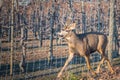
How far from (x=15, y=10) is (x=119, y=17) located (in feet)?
24.2

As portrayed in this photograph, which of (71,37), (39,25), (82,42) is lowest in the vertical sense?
(82,42)

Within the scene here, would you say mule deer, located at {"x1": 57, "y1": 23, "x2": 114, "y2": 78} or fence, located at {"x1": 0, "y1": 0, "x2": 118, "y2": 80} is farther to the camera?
fence, located at {"x1": 0, "y1": 0, "x2": 118, "y2": 80}

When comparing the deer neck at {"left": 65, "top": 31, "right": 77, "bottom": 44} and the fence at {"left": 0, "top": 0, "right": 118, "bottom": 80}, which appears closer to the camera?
the deer neck at {"left": 65, "top": 31, "right": 77, "bottom": 44}

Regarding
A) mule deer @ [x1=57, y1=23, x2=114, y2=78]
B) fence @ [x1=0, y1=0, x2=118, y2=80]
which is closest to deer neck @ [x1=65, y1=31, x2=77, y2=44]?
mule deer @ [x1=57, y1=23, x2=114, y2=78]

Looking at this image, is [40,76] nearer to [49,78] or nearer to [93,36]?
[49,78]

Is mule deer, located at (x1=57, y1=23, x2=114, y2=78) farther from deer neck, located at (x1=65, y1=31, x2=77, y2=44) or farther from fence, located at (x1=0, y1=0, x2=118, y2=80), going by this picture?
fence, located at (x1=0, y1=0, x2=118, y2=80)

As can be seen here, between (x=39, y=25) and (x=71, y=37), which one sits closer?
(x=71, y=37)

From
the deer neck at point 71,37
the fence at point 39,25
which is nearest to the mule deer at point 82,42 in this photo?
the deer neck at point 71,37

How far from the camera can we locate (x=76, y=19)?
508 inches

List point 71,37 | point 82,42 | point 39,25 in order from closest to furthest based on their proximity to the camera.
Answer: point 71,37, point 82,42, point 39,25

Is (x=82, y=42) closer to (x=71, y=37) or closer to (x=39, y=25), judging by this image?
(x=71, y=37)

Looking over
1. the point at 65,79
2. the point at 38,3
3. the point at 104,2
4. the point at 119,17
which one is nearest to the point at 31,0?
the point at 38,3

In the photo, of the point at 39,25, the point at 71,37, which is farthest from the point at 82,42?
the point at 39,25

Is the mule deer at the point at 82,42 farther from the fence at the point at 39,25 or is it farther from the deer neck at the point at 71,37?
the fence at the point at 39,25
